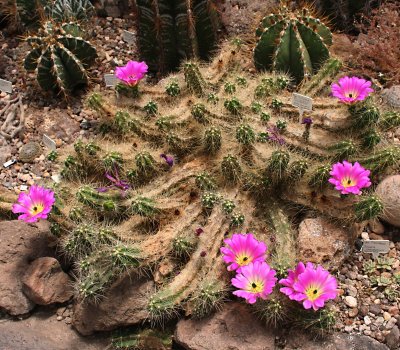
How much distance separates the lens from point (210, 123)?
3.78 meters

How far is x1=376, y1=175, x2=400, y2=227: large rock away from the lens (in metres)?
3.43

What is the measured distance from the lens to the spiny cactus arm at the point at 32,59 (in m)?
4.54

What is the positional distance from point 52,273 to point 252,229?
1.26 m

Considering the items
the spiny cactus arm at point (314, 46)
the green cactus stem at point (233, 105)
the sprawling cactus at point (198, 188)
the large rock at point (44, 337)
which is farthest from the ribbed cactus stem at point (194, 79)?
the large rock at point (44, 337)

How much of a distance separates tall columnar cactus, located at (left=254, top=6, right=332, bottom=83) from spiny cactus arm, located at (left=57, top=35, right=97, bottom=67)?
139 cm

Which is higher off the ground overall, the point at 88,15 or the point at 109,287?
the point at 88,15

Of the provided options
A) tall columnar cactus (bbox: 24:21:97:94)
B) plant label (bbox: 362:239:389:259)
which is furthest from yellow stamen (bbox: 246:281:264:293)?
tall columnar cactus (bbox: 24:21:97:94)

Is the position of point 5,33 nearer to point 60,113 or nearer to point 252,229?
point 60,113

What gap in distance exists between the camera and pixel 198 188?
353cm

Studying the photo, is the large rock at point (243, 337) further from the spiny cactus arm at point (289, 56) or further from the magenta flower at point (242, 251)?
the spiny cactus arm at point (289, 56)

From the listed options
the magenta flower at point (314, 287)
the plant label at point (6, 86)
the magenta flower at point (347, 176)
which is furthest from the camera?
the plant label at point (6, 86)

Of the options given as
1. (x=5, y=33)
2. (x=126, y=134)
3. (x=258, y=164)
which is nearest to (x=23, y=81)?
(x=5, y=33)

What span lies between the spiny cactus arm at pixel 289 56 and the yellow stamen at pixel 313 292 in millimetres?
1895

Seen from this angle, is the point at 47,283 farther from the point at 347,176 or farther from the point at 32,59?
the point at 32,59
